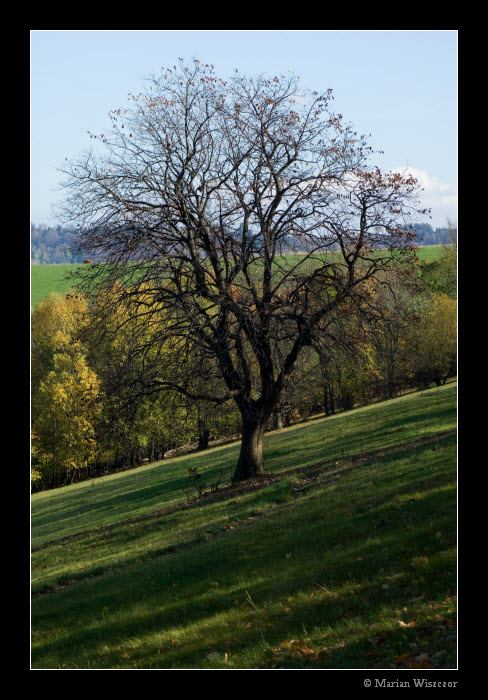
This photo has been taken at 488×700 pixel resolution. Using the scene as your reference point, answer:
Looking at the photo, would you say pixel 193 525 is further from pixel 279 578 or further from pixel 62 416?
pixel 62 416

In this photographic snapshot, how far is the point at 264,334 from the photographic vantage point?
17.2 m

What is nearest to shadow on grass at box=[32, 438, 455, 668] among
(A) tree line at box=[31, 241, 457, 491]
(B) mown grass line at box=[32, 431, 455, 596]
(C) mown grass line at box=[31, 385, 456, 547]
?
(B) mown grass line at box=[32, 431, 455, 596]

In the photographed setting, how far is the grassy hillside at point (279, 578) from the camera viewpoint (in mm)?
7375

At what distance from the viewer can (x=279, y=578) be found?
9.62 meters

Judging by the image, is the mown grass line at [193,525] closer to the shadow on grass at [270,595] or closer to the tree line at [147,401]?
the shadow on grass at [270,595]

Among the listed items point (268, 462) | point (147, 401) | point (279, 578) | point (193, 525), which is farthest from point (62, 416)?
point (279, 578)

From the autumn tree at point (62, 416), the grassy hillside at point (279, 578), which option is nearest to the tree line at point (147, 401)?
the autumn tree at point (62, 416)

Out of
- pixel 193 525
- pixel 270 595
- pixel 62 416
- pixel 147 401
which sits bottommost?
pixel 62 416

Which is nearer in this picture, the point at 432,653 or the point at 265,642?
the point at 432,653
